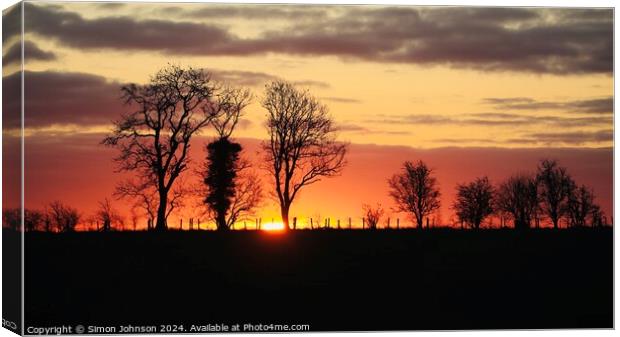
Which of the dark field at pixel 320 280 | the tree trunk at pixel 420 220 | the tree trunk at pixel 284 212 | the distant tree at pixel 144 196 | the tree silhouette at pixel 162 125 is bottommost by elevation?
the dark field at pixel 320 280

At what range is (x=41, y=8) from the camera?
74.2 ft

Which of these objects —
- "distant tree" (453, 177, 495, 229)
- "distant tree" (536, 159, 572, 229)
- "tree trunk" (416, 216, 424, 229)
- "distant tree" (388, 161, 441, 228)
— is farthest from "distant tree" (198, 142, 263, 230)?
"distant tree" (536, 159, 572, 229)

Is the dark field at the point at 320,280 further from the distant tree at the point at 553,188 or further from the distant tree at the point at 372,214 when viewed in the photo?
the distant tree at the point at 553,188

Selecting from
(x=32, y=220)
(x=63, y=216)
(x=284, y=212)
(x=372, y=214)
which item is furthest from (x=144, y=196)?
(x=372, y=214)

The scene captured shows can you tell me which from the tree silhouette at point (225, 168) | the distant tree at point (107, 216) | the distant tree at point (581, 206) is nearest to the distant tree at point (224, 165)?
the tree silhouette at point (225, 168)

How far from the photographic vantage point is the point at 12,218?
23078mm

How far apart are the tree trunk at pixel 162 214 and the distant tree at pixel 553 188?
25.2 feet

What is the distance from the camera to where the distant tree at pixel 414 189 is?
24359mm

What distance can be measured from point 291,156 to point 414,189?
272 centimetres

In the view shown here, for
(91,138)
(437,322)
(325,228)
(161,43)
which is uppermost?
(161,43)

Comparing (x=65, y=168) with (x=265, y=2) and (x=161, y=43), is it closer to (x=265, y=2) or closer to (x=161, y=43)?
(x=161, y=43)

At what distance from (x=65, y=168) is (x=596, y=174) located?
10.6 m

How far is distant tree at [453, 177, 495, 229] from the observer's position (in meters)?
24.7

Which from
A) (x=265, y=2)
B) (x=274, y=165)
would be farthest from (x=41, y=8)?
(x=274, y=165)
